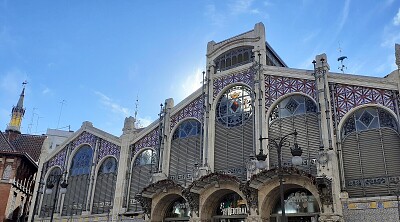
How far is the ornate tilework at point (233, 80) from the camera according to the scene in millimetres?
24922

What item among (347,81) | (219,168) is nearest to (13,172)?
(219,168)

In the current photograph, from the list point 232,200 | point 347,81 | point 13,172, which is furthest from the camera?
point 13,172

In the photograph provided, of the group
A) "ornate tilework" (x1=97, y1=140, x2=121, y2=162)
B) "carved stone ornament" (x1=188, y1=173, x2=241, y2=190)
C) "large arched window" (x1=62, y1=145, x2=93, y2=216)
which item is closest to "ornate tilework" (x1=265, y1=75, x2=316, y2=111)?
"carved stone ornament" (x1=188, y1=173, x2=241, y2=190)

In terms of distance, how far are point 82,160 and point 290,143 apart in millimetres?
18674

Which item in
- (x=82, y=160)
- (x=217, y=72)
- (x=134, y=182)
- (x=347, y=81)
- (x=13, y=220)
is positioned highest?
(x=217, y=72)

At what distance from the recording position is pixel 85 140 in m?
32.6

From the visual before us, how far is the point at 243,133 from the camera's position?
2389 cm

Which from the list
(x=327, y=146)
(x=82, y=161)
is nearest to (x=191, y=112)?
(x=327, y=146)

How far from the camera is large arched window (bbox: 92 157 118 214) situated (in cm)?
2898

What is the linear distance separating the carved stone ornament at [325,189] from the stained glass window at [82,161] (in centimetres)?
1966

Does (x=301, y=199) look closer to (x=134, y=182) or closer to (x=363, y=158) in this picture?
(x=363, y=158)

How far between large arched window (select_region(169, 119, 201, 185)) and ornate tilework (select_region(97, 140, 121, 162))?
556cm

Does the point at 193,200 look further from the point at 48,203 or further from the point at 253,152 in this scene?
the point at 48,203

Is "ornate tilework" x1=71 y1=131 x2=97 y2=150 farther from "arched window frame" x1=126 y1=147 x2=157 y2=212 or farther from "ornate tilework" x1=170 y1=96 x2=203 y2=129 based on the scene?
"ornate tilework" x1=170 y1=96 x2=203 y2=129
